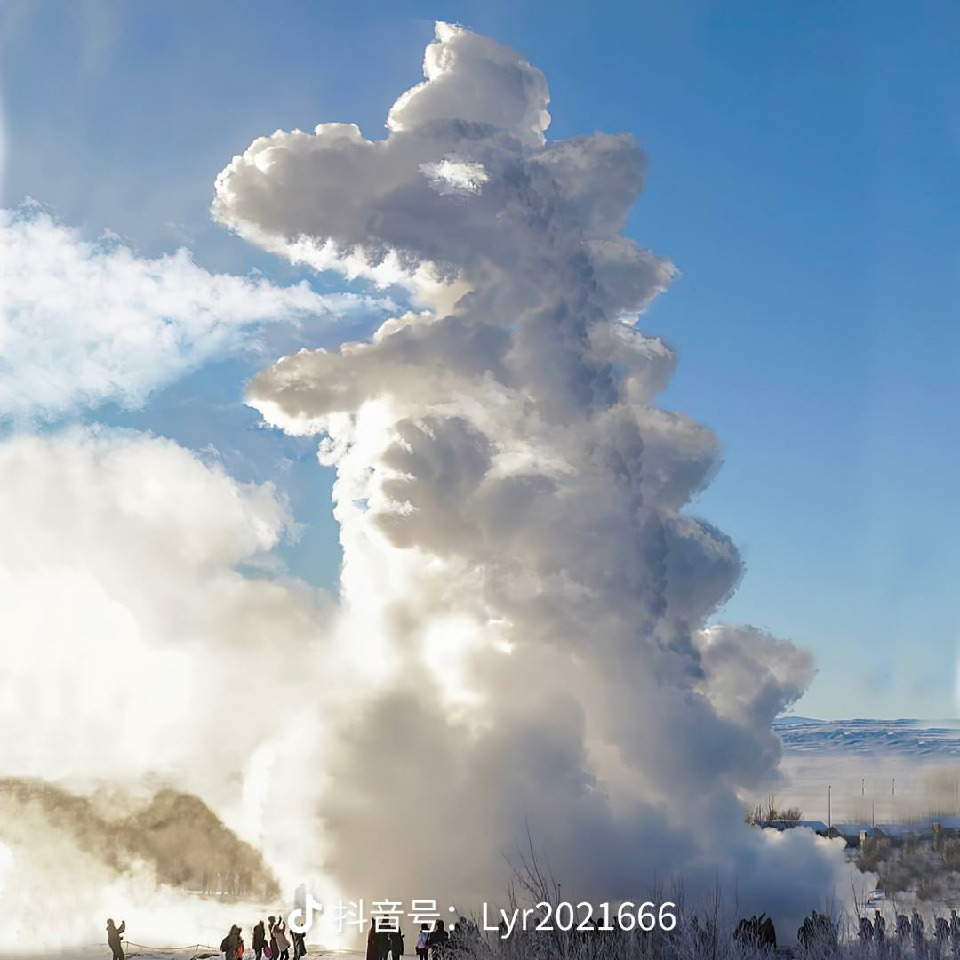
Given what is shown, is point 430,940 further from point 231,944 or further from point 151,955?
point 151,955

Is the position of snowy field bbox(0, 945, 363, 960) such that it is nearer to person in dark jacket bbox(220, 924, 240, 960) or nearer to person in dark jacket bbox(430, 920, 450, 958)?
person in dark jacket bbox(220, 924, 240, 960)

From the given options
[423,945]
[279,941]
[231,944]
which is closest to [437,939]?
[423,945]

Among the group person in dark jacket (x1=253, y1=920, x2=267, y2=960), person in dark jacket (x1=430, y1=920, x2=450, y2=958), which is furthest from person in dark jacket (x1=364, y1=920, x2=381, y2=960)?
person in dark jacket (x1=253, y1=920, x2=267, y2=960)

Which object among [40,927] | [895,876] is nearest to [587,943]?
[40,927]

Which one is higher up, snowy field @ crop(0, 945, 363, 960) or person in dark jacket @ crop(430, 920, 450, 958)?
person in dark jacket @ crop(430, 920, 450, 958)

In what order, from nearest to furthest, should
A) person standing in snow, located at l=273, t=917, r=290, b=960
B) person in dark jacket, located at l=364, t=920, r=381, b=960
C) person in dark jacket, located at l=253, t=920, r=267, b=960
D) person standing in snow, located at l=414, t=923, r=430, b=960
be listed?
person standing in snow, located at l=414, t=923, r=430, b=960
person in dark jacket, located at l=364, t=920, r=381, b=960
person standing in snow, located at l=273, t=917, r=290, b=960
person in dark jacket, located at l=253, t=920, r=267, b=960

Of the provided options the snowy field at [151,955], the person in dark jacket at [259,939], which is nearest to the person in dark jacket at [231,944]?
the person in dark jacket at [259,939]

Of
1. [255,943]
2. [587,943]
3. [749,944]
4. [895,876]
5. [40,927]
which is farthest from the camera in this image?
[895,876]

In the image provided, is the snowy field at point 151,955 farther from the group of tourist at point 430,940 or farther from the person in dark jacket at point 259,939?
the group of tourist at point 430,940

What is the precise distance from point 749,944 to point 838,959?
111 inches

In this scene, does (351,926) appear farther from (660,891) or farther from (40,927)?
(660,891)

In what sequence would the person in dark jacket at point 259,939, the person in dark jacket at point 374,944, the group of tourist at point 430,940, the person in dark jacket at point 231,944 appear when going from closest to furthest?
the group of tourist at point 430,940
the person in dark jacket at point 374,944
the person in dark jacket at point 231,944
the person in dark jacket at point 259,939

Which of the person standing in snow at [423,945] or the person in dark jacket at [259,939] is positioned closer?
the person standing in snow at [423,945]

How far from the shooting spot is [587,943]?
35531mm
